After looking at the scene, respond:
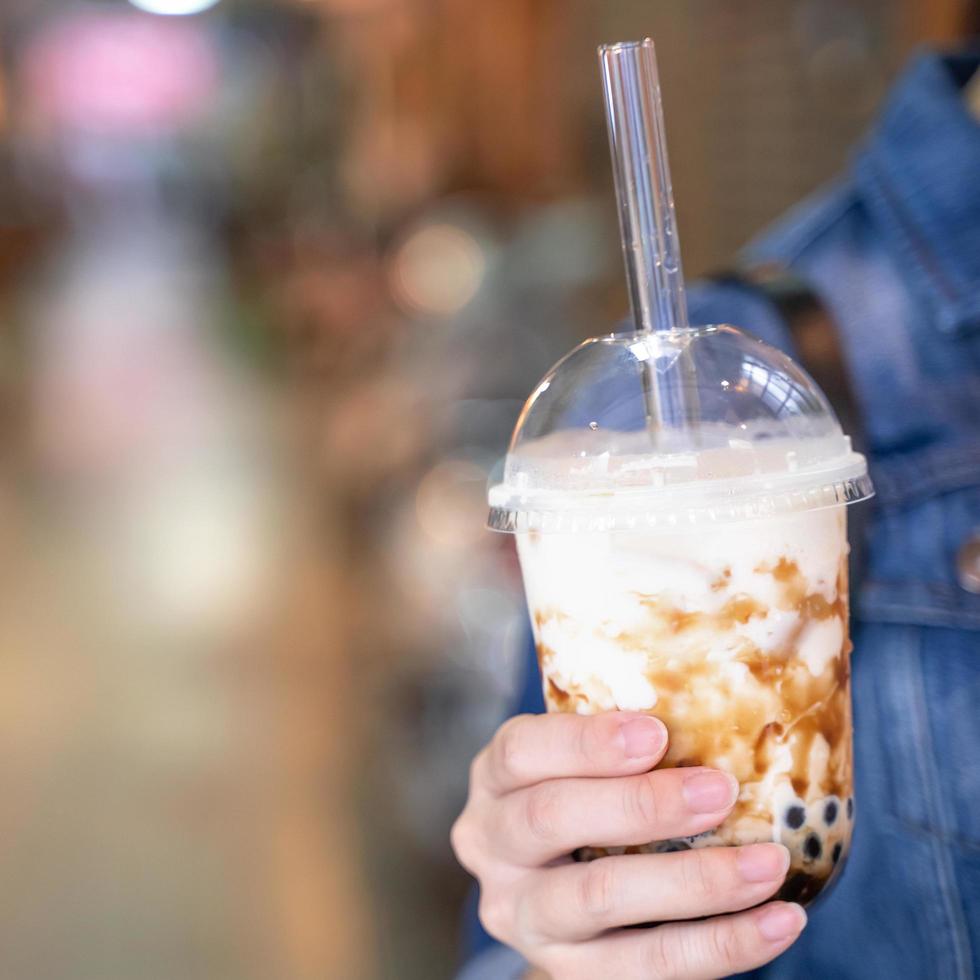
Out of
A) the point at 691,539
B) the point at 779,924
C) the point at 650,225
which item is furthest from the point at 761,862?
the point at 650,225

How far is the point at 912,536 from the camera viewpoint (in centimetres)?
109

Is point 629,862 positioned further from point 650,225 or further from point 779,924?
point 650,225

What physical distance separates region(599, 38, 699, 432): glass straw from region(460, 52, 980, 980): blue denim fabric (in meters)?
0.28

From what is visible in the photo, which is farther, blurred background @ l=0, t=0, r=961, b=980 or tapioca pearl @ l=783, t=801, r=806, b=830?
blurred background @ l=0, t=0, r=961, b=980

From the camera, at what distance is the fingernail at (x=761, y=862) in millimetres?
746

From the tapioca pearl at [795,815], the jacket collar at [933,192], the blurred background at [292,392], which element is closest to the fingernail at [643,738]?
the tapioca pearl at [795,815]

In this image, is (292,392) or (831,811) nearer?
(831,811)

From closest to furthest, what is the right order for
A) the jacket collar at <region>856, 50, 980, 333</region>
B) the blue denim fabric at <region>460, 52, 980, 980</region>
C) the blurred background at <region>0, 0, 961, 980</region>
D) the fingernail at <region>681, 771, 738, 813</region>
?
the fingernail at <region>681, 771, 738, 813</region> < the blue denim fabric at <region>460, 52, 980, 980</region> < the jacket collar at <region>856, 50, 980, 333</region> < the blurred background at <region>0, 0, 961, 980</region>

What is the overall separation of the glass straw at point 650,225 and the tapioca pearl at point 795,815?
24 centimetres

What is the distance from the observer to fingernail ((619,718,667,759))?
2.48 feet

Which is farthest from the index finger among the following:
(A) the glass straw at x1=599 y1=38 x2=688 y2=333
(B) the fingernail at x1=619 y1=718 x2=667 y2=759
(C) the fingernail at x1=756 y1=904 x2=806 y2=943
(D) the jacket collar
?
(D) the jacket collar

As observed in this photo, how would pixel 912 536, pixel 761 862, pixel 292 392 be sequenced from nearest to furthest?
pixel 761 862 → pixel 912 536 → pixel 292 392

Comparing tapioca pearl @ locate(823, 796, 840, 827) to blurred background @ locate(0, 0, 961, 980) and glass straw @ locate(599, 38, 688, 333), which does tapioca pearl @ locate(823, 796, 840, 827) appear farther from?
blurred background @ locate(0, 0, 961, 980)

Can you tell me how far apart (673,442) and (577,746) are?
0.64ft
